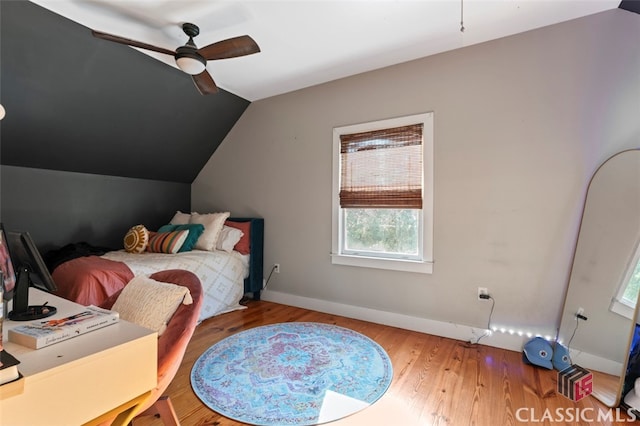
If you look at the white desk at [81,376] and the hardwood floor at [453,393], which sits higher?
the white desk at [81,376]

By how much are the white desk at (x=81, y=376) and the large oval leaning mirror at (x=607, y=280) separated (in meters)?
2.55

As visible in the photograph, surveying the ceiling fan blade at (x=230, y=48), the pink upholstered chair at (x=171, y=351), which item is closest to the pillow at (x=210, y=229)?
the ceiling fan blade at (x=230, y=48)

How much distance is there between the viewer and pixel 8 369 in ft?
2.10

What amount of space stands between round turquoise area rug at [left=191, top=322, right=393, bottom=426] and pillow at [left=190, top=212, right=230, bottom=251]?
1.19 meters

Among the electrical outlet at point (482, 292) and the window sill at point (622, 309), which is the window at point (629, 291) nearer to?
the window sill at point (622, 309)

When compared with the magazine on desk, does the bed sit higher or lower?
lower

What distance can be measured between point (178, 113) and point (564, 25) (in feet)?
12.5

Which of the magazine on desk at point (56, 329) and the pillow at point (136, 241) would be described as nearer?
the magazine on desk at point (56, 329)

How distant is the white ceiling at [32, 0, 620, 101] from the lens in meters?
2.12

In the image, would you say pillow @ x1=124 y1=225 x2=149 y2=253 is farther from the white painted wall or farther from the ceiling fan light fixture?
the ceiling fan light fixture

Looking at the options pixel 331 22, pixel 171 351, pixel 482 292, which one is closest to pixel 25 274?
pixel 171 351

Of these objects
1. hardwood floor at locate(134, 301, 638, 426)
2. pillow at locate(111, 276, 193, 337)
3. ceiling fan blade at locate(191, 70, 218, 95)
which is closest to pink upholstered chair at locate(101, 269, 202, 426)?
pillow at locate(111, 276, 193, 337)

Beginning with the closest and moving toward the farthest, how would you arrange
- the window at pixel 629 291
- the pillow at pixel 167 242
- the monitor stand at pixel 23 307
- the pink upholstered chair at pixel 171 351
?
the monitor stand at pixel 23 307 < the pink upholstered chair at pixel 171 351 < the window at pixel 629 291 < the pillow at pixel 167 242

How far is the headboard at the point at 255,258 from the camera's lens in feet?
12.1
